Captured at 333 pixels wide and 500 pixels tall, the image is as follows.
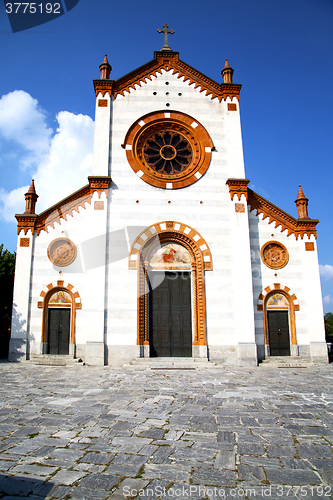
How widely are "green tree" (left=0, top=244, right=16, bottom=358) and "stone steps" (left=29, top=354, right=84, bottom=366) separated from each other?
221 inches

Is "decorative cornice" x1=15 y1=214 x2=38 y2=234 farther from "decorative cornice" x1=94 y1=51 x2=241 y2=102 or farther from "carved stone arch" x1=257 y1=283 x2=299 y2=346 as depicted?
"carved stone arch" x1=257 y1=283 x2=299 y2=346

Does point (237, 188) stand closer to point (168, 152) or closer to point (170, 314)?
point (168, 152)

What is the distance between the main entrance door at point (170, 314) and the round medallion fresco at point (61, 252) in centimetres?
397

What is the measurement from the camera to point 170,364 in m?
13.5

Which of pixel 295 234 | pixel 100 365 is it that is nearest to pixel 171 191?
pixel 295 234

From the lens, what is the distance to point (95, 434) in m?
5.32

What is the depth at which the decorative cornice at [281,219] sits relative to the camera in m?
16.9

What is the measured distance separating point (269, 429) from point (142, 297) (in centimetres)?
986

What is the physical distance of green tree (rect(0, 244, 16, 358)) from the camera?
18984mm

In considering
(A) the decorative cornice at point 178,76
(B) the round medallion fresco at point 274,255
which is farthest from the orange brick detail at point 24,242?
(B) the round medallion fresco at point 274,255

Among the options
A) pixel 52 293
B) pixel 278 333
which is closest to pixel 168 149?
pixel 52 293

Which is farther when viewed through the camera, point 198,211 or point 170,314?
point 198,211

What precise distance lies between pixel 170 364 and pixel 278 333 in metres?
5.85

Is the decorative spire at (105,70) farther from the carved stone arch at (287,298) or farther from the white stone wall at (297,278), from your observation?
the carved stone arch at (287,298)
